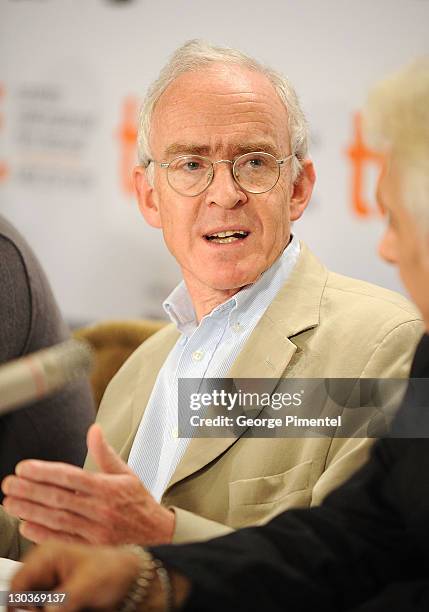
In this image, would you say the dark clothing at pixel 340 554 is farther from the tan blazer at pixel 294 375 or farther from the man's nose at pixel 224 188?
the man's nose at pixel 224 188

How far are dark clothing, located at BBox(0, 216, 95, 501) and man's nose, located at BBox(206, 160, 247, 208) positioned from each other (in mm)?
517

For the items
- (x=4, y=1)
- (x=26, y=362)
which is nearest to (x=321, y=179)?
(x=4, y=1)

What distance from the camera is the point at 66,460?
2.08m

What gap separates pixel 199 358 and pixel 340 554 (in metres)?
0.71

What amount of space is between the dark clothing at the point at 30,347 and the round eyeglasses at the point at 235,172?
1.43ft

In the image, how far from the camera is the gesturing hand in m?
1.23

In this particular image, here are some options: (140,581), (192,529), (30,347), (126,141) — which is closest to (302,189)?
(30,347)

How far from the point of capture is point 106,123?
3.49 meters

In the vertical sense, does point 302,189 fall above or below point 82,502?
above

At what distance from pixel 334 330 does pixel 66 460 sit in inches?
31.5

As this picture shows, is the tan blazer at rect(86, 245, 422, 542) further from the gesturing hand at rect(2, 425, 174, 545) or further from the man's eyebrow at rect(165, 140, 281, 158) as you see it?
the man's eyebrow at rect(165, 140, 281, 158)

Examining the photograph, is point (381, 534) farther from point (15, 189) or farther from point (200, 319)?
point (15, 189)

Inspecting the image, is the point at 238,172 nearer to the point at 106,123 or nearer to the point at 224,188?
the point at 224,188

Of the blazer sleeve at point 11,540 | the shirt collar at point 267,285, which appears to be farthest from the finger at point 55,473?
the shirt collar at point 267,285
